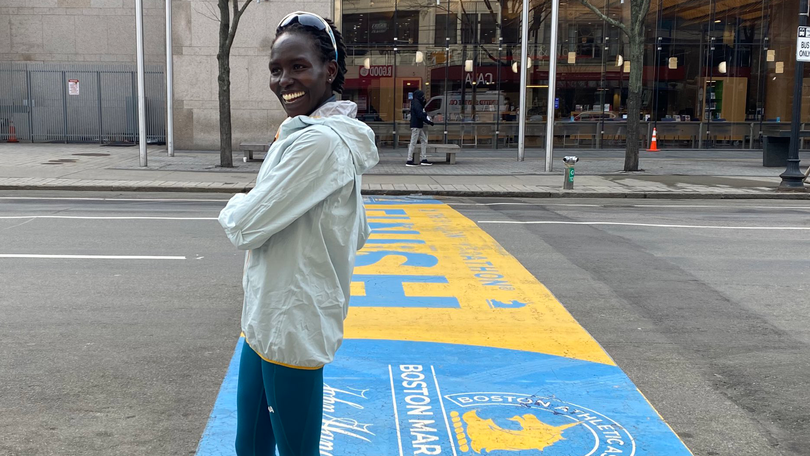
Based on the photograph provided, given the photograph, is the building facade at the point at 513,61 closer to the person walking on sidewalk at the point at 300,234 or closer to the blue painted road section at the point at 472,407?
the blue painted road section at the point at 472,407

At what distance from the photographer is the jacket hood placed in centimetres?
268

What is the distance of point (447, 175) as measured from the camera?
1870 centimetres

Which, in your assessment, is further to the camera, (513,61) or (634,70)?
(513,61)

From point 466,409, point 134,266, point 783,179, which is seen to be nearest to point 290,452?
point 466,409

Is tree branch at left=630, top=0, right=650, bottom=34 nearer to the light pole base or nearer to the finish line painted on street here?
the light pole base

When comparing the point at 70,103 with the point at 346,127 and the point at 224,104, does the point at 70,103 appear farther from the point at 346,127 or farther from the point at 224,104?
the point at 346,127

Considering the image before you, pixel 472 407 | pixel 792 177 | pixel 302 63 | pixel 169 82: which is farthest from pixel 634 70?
pixel 302 63

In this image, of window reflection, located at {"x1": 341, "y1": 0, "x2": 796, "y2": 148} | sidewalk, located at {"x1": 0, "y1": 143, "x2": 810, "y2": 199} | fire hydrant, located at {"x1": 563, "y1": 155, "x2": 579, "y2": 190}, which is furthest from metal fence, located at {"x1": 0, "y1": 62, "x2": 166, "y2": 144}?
fire hydrant, located at {"x1": 563, "y1": 155, "x2": 579, "y2": 190}

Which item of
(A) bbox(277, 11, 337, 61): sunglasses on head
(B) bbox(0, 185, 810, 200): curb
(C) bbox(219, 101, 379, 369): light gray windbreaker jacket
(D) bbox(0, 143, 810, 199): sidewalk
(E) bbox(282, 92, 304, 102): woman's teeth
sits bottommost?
(B) bbox(0, 185, 810, 200): curb

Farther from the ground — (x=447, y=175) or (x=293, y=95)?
(x=293, y=95)

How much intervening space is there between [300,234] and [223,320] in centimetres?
391

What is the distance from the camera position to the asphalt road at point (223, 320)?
14.4 feet

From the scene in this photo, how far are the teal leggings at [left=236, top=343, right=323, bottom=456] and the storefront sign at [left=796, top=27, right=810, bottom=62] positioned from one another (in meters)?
16.1

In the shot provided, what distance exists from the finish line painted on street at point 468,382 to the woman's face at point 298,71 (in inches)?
76.9
